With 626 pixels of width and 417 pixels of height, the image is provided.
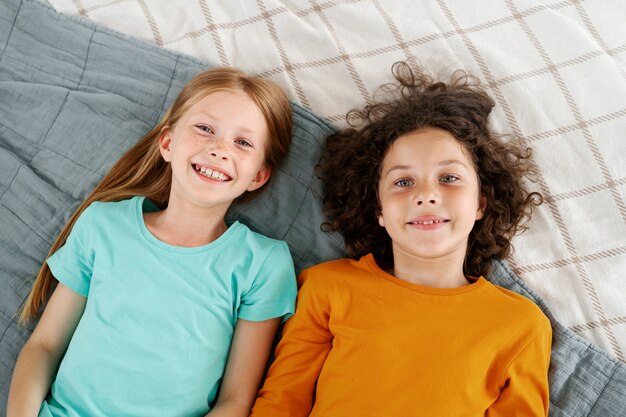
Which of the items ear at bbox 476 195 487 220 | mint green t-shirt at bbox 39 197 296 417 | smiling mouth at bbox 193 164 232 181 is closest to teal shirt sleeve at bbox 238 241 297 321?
mint green t-shirt at bbox 39 197 296 417

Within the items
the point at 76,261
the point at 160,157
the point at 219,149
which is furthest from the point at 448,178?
the point at 76,261

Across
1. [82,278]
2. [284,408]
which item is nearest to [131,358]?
[82,278]

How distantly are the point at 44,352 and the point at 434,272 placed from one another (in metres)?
0.90

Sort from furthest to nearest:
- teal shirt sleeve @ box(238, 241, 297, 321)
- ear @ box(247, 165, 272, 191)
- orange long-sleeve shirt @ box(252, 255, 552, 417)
A: ear @ box(247, 165, 272, 191) → teal shirt sleeve @ box(238, 241, 297, 321) → orange long-sleeve shirt @ box(252, 255, 552, 417)

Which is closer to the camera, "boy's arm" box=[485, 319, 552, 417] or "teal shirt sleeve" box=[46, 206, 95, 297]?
"boy's arm" box=[485, 319, 552, 417]

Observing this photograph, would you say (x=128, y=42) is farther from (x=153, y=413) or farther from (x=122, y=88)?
(x=153, y=413)

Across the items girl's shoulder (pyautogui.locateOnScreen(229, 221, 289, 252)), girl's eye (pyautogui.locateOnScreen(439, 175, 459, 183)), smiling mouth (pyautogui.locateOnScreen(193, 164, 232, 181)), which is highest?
girl's eye (pyautogui.locateOnScreen(439, 175, 459, 183))

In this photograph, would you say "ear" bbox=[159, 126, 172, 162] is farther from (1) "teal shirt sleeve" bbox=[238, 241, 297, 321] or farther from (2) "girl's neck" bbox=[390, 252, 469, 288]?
(2) "girl's neck" bbox=[390, 252, 469, 288]

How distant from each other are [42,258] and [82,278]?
0.18 metres

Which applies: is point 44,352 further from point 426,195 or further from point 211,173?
point 426,195

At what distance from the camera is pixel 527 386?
1.41 m

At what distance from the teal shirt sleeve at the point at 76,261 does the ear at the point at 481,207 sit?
90 cm

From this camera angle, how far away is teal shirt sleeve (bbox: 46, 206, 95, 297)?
1.56 metres

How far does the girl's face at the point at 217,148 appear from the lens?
1477mm
